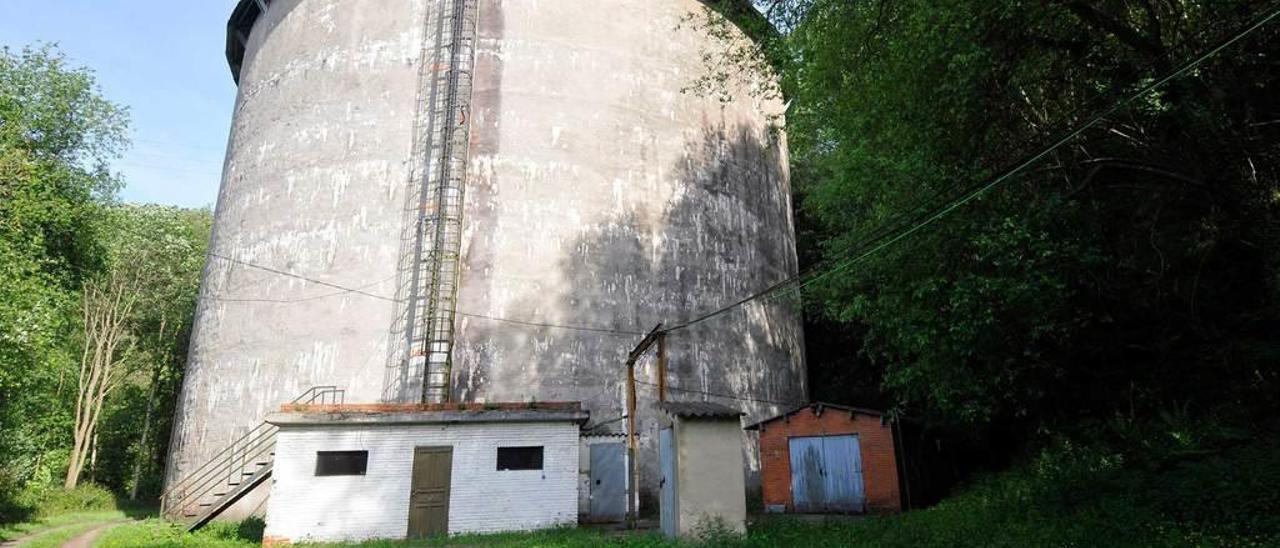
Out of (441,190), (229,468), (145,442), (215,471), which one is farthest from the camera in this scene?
(145,442)

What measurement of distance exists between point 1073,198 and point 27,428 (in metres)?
33.2

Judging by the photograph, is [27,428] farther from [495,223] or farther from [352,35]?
[495,223]

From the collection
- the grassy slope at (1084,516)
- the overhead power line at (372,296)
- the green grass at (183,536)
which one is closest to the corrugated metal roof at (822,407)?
the grassy slope at (1084,516)

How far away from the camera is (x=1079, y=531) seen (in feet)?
31.2

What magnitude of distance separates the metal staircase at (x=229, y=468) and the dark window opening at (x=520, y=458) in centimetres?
492

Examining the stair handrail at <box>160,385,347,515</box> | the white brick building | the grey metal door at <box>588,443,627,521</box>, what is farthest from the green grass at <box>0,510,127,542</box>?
the grey metal door at <box>588,443,627,521</box>

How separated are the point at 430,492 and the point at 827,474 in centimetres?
904

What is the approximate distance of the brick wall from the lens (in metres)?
16.4

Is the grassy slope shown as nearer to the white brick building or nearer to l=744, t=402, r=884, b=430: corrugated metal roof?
the white brick building

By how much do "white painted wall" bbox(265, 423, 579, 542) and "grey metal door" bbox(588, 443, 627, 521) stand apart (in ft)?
6.11

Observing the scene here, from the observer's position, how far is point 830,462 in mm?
17359

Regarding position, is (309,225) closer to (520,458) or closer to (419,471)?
(419,471)

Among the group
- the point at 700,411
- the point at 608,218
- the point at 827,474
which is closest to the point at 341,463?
the point at 700,411

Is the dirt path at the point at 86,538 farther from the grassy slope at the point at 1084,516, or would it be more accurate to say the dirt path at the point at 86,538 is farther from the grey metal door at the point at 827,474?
the grey metal door at the point at 827,474
